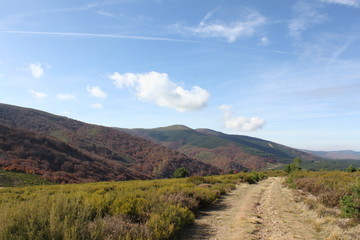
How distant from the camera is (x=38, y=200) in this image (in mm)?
6531

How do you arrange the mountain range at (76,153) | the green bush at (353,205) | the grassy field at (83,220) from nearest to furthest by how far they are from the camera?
the grassy field at (83,220)
the green bush at (353,205)
the mountain range at (76,153)

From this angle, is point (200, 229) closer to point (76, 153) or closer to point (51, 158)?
point (51, 158)

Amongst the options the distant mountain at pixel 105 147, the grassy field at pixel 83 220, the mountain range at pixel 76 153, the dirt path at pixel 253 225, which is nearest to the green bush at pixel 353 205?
the dirt path at pixel 253 225

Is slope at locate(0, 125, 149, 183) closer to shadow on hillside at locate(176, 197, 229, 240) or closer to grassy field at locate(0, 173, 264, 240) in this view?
shadow on hillside at locate(176, 197, 229, 240)

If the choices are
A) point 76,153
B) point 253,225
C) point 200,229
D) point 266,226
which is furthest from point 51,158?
point 266,226

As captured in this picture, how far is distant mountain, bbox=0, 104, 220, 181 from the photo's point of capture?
87625 millimetres

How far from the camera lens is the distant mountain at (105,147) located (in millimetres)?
87625

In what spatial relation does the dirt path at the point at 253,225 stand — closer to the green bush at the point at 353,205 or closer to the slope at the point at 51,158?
the green bush at the point at 353,205

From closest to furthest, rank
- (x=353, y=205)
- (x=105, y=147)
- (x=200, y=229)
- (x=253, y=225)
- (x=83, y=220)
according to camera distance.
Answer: (x=83, y=220)
(x=200, y=229)
(x=253, y=225)
(x=353, y=205)
(x=105, y=147)

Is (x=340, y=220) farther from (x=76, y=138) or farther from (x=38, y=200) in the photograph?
(x=76, y=138)

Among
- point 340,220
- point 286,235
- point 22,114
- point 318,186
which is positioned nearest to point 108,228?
point 286,235

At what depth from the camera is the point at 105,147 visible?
394 ft

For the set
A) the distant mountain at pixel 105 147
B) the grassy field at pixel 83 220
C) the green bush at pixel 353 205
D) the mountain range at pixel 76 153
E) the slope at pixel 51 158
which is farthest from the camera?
the distant mountain at pixel 105 147

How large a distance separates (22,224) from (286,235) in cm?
777
